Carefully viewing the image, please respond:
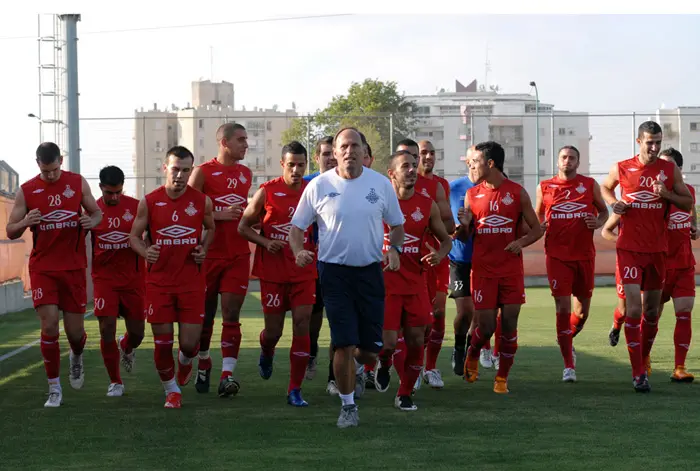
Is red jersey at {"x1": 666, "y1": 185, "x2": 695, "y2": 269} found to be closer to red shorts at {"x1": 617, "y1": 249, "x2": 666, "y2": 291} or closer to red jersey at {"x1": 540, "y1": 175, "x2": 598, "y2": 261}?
red shorts at {"x1": 617, "y1": 249, "x2": 666, "y2": 291}

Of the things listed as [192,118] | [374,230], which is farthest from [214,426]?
[192,118]

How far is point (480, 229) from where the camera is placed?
10062mm

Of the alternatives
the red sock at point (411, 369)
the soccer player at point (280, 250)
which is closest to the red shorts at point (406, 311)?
the red sock at point (411, 369)

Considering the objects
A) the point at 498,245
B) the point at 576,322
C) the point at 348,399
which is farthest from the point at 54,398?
the point at 576,322

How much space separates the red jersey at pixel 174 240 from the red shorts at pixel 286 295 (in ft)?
2.25

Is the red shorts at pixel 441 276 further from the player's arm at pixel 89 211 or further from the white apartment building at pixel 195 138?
the white apartment building at pixel 195 138

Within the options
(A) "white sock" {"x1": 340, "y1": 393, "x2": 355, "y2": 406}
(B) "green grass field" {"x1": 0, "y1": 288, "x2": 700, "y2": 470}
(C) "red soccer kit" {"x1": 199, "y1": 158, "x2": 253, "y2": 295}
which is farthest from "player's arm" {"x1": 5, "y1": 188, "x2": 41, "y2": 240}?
(A) "white sock" {"x1": 340, "y1": 393, "x2": 355, "y2": 406}

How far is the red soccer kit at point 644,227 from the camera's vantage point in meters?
10.4

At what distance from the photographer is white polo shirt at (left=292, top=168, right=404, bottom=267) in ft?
26.4

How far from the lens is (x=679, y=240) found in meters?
11.0

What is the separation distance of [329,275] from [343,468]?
1957 mm

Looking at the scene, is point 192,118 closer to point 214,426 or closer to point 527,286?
point 527,286

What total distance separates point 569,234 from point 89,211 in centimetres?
448

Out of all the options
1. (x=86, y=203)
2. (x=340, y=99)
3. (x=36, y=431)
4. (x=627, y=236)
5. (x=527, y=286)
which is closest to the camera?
(x=36, y=431)
